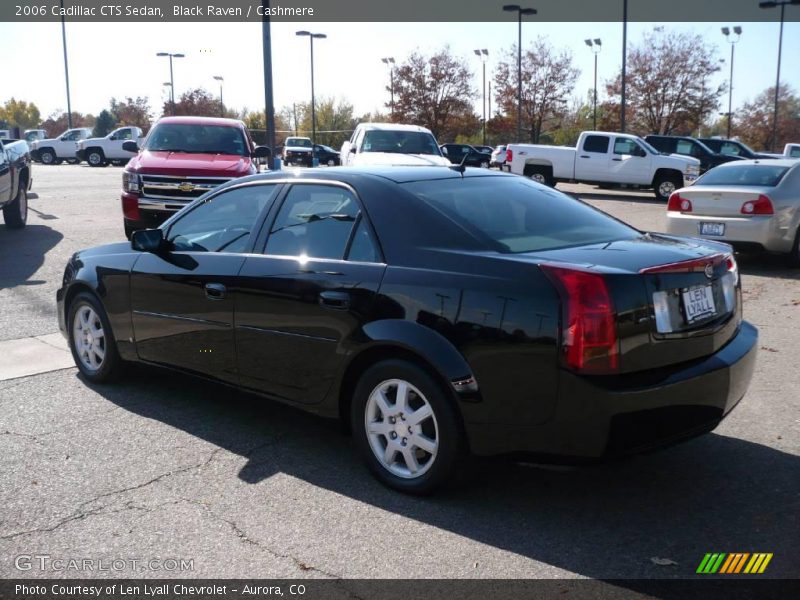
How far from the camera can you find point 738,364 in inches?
164

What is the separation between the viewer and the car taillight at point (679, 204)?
1177cm

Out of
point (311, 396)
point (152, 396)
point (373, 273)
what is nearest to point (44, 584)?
point (311, 396)

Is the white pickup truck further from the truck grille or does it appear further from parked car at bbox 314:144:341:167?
parked car at bbox 314:144:341:167

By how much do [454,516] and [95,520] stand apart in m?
1.65

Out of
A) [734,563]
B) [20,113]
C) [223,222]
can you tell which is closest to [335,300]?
[223,222]

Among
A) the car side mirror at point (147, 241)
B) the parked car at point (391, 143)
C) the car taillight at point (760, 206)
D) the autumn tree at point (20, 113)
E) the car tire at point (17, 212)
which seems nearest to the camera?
the car side mirror at point (147, 241)

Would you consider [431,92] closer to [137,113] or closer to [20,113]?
[137,113]

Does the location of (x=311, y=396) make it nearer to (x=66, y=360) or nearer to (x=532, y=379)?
(x=532, y=379)

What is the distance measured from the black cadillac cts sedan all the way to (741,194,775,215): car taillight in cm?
704

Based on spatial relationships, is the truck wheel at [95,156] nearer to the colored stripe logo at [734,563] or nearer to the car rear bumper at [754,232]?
the car rear bumper at [754,232]

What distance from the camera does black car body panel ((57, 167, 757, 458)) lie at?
146 inches

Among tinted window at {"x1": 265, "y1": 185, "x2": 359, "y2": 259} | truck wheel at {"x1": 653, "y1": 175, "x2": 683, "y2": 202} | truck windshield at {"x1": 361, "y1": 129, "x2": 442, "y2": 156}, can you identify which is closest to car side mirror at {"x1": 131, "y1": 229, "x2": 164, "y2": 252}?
tinted window at {"x1": 265, "y1": 185, "x2": 359, "y2": 259}

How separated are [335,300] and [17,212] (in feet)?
40.3

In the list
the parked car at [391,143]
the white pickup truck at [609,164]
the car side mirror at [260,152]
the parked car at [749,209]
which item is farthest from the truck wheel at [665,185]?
the car side mirror at [260,152]
